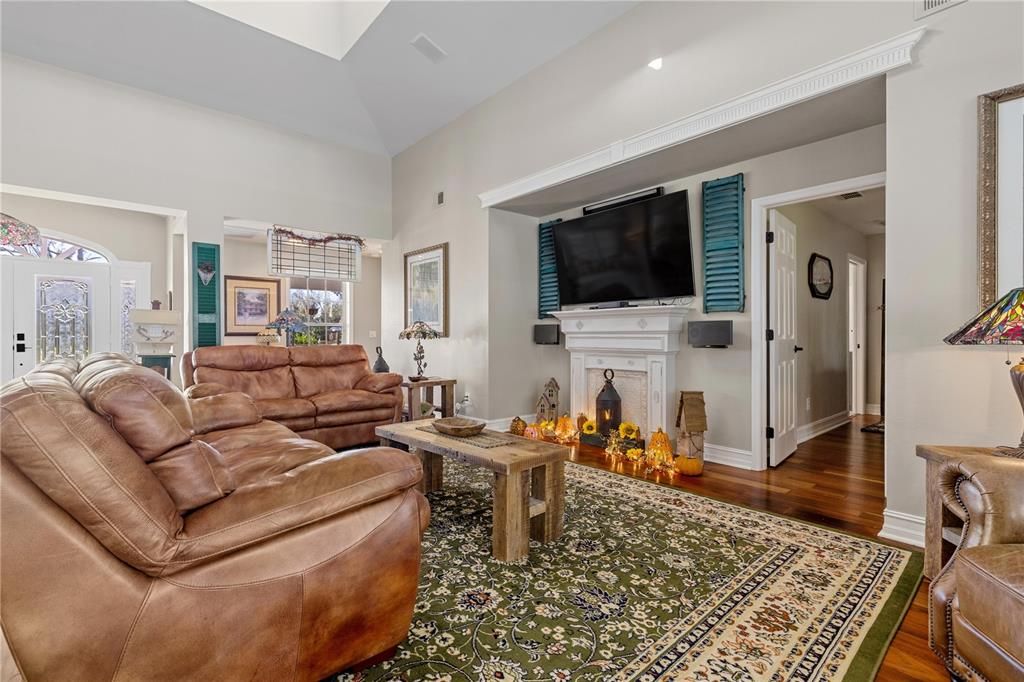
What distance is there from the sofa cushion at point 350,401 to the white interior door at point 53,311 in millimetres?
4160

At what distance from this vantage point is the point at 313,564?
1.28 m

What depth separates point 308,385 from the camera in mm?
4445

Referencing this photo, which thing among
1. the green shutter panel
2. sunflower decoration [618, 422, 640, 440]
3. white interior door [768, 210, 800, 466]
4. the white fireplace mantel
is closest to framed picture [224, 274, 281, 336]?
the green shutter panel

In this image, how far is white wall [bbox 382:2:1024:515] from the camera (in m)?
2.22

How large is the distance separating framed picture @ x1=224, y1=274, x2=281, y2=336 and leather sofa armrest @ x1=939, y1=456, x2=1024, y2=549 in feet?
28.0

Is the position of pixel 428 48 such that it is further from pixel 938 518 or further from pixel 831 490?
pixel 938 518

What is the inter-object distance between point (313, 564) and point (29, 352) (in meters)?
6.88

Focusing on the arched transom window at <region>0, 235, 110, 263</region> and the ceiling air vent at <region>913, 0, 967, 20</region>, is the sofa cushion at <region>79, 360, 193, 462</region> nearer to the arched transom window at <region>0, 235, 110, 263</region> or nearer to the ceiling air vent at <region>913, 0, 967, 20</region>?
the ceiling air vent at <region>913, 0, 967, 20</region>

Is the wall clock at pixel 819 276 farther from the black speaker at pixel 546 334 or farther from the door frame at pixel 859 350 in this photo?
the black speaker at pixel 546 334

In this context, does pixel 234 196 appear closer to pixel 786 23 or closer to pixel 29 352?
pixel 29 352

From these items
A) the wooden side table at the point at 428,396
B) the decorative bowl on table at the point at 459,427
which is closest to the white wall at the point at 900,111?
the decorative bowl on table at the point at 459,427

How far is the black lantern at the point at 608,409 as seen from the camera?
445cm

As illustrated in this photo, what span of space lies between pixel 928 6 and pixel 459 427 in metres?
3.08

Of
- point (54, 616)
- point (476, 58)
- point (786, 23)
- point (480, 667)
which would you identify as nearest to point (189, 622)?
point (54, 616)
